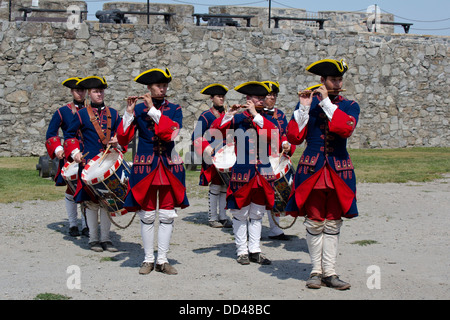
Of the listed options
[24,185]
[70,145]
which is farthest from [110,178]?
[24,185]

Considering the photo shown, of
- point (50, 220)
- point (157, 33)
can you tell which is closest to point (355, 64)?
point (157, 33)

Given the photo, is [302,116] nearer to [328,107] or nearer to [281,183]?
[328,107]

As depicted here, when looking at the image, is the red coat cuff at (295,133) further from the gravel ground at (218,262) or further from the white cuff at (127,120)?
the white cuff at (127,120)

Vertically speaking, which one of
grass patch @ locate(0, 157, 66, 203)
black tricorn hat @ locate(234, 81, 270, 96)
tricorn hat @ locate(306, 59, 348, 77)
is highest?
tricorn hat @ locate(306, 59, 348, 77)

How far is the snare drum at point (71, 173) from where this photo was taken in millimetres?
7775

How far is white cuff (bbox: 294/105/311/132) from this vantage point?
566 cm

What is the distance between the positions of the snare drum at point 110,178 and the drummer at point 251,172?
1.13 m

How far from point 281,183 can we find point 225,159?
941mm

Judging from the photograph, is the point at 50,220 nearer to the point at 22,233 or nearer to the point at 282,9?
the point at 22,233

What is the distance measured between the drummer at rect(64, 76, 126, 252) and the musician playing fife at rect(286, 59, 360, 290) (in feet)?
8.18

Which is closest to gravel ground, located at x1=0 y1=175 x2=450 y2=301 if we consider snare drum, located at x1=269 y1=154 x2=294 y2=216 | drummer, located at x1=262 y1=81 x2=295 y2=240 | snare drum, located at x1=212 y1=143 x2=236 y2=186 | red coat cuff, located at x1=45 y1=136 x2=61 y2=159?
drummer, located at x1=262 y1=81 x2=295 y2=240

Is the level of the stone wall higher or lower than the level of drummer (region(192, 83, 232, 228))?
higher

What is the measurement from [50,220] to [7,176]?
4519mm

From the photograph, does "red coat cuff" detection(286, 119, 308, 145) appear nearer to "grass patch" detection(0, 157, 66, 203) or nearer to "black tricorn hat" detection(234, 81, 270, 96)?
"black tricorn hat" detection(234, 81, 270, 96)
